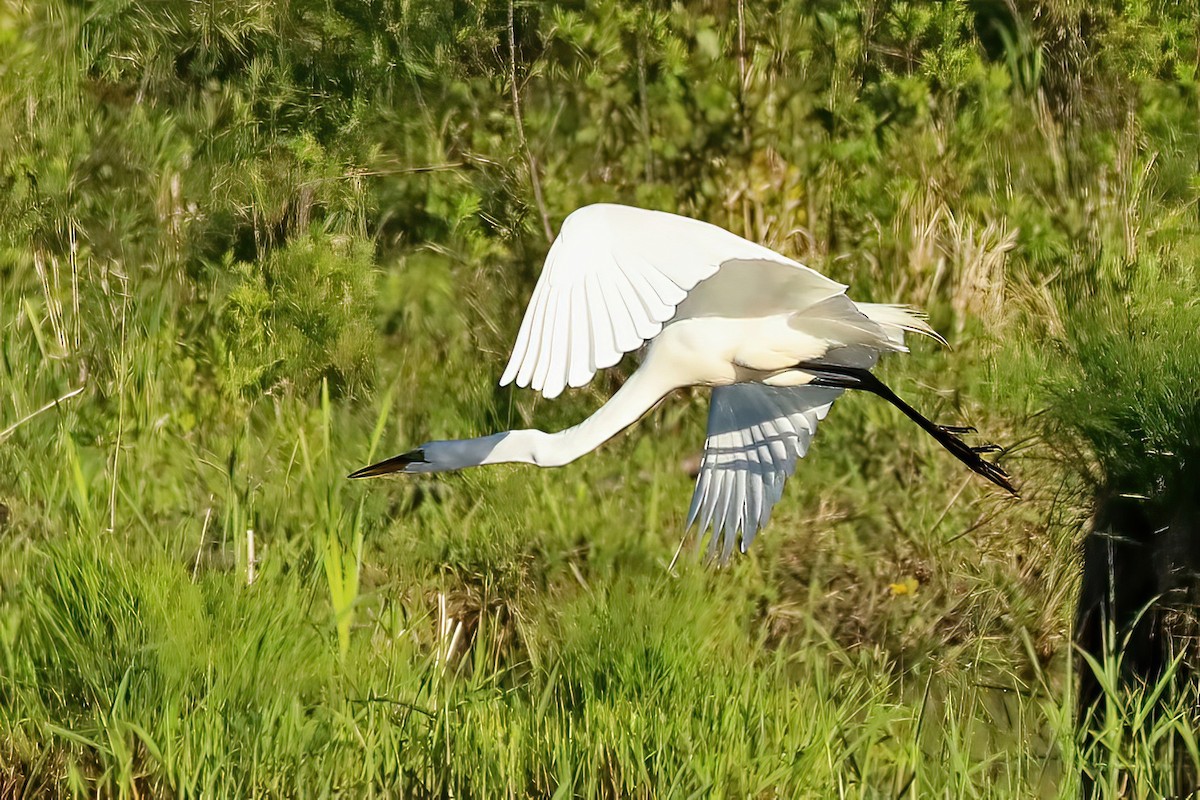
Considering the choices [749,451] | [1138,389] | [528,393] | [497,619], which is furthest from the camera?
[528,393]

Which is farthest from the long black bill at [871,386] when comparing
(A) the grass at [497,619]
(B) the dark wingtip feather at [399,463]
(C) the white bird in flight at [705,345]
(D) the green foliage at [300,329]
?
(D) the green foliage at [300,329]

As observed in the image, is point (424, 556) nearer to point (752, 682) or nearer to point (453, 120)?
point (752, 682)

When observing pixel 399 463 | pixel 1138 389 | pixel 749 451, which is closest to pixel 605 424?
pixel 399 463

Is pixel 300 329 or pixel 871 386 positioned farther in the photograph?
pixel 300 329

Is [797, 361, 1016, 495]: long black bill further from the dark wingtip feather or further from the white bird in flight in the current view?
the dark wingtip feather

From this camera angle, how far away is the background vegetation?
8.86ft

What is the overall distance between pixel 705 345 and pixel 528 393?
105 centimetres

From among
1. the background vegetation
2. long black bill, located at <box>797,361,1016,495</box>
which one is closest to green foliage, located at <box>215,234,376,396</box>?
the background vegetation

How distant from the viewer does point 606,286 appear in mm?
2285

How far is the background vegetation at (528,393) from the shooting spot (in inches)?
106

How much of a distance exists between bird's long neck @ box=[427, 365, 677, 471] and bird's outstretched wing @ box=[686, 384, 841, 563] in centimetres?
31

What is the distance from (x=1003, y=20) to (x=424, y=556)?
2084 mm

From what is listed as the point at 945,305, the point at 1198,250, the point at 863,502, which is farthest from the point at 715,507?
the point at 1198,250

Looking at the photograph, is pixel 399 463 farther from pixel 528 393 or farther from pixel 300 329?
pixel 300 329
